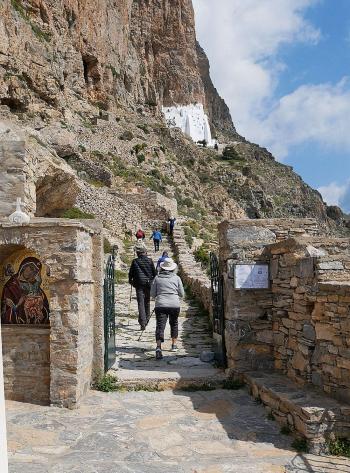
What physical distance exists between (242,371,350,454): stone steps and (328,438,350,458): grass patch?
0.05 m

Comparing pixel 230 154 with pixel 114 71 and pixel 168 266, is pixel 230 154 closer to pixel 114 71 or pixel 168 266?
pixel 114 71

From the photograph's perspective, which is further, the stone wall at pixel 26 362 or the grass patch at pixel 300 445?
the stone wall at pixel 26 362

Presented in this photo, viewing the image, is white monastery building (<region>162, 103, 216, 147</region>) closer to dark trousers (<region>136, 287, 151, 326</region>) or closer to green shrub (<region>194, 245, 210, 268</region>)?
green shrub (<region>194, 245, 210, 268</region>)

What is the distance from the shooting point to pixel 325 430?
15.9 ft

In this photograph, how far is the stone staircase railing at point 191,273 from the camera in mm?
12555

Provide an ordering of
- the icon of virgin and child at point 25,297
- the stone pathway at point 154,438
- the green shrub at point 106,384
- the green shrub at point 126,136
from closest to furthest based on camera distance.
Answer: the stone pathway at point 154,438, the icon of virgin and child at point 25,297, the green shrub at point 106,384, the green shrub at point 126,136

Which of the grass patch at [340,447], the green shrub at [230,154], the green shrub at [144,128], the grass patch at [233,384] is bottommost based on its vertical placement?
the grass patch at [340,447]


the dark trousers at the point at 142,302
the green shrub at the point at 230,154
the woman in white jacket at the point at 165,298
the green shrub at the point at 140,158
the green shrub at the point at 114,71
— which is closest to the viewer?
the woman in white jacket at the point at 165,298

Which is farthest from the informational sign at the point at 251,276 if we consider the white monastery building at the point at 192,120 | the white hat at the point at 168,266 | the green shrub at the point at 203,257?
the white monastery building at the point at 192,120

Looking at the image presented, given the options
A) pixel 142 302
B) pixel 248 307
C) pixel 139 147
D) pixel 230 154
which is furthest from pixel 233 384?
pixel 230 154

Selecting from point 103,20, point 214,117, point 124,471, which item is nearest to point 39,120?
point 103,20

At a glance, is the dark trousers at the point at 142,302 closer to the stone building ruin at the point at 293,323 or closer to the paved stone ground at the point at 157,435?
the paved stone ground at the point at 157,435

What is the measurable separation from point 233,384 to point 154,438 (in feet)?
7.00

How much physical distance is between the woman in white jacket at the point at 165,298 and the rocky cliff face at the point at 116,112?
A: 261 cm
